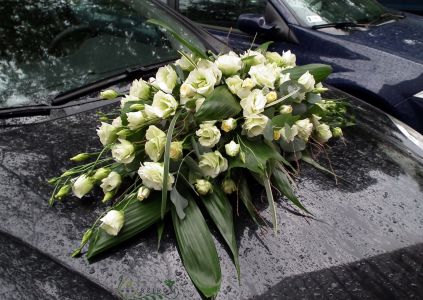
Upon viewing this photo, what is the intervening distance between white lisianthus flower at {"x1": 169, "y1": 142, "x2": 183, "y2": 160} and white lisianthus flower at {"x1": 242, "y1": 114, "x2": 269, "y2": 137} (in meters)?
0.22

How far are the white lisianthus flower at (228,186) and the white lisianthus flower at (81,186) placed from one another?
385mm

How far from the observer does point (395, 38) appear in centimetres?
385

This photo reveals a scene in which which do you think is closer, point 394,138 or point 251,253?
point 251,253

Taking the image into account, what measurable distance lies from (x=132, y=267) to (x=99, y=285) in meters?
0.10

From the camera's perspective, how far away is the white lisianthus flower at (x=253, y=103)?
1.59 meters

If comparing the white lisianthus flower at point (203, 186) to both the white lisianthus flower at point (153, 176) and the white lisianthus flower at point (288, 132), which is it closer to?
the white lisianthus flower at point (153, 176)

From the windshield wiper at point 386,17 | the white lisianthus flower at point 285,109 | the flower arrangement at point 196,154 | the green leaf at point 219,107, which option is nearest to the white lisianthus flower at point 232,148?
the flower arrangement at point 196,154

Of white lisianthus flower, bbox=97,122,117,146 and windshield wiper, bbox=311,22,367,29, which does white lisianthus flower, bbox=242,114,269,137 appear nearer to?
white lisianthus flower, bbox=97,122,117,146

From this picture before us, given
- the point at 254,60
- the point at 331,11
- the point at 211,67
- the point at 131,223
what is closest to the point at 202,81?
the point at 211,67

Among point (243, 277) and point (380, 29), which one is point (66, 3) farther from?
point (380, 29)

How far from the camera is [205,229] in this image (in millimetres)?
1429

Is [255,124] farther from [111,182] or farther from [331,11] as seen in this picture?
[331,11]

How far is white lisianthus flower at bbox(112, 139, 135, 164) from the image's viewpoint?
1507 millimetres

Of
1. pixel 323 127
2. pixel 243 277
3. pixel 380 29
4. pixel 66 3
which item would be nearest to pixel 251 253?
pixel 243 277
